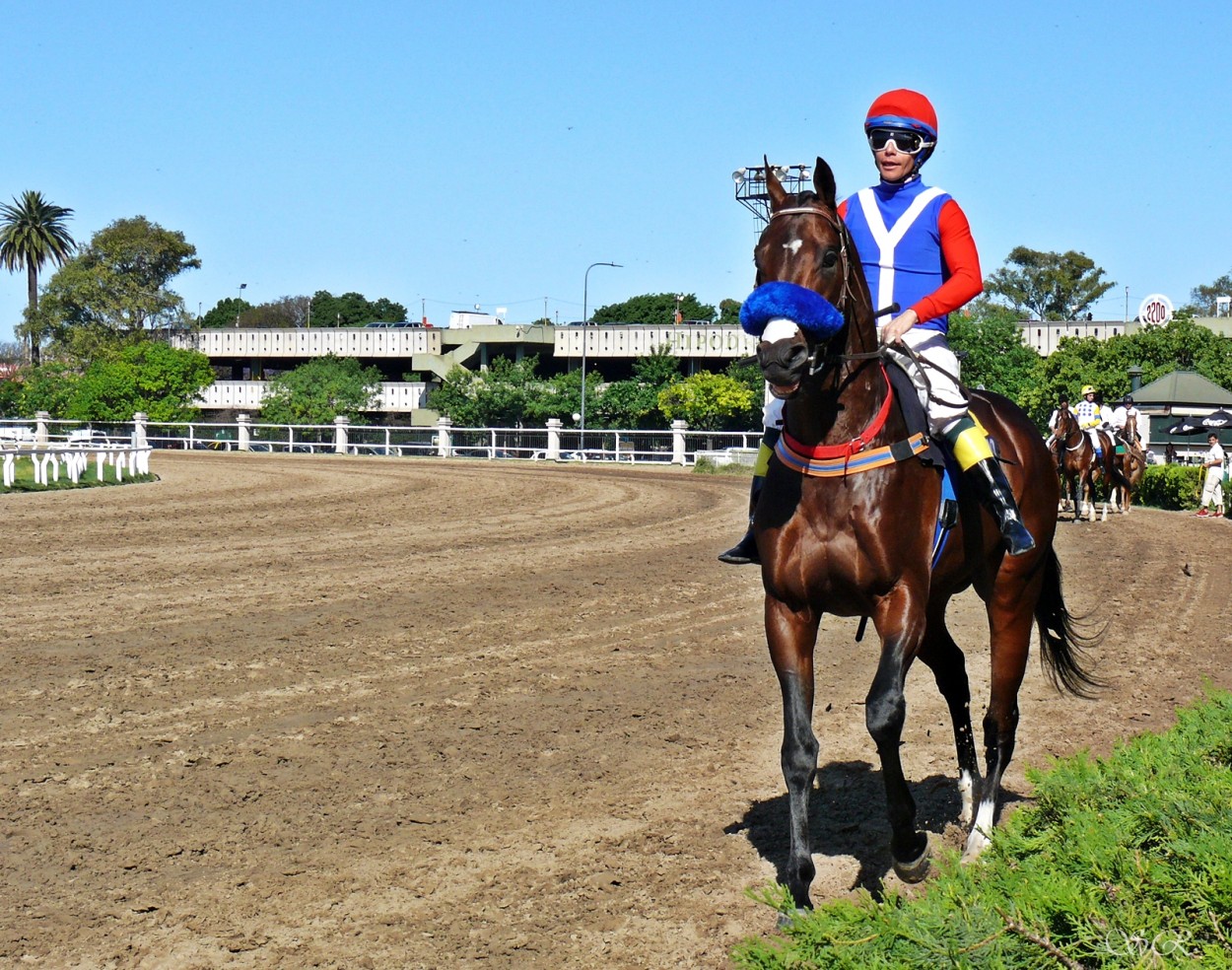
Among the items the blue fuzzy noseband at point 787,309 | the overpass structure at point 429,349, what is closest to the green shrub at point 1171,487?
the blue fuzzy noseband at point 787,309

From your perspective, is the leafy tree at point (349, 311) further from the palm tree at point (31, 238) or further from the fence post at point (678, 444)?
the fence post at point (678, 444)

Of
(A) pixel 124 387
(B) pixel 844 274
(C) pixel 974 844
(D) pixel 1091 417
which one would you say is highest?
(A) pixel 124 387

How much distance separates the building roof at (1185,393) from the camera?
31312 mm

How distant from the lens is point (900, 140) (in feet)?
18.3

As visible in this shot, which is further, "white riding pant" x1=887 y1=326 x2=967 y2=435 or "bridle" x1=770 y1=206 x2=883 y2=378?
"white riding pant" x1=887 y1=326 x2=967 y2=435

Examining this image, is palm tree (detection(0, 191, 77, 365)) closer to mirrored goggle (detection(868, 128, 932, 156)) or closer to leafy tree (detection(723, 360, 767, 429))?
leafy tree (detection(723, 360, 767, 429))

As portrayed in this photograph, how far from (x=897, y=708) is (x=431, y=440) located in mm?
44387

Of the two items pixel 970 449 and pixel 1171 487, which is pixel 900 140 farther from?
pixel 1171 487

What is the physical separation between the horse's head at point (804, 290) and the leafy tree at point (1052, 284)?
88.6m

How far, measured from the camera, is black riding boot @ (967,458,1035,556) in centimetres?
564

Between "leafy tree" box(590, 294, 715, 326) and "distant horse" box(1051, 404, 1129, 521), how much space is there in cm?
8319

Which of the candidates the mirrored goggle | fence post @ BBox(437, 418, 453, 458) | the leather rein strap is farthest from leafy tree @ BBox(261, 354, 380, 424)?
the leather rein strap

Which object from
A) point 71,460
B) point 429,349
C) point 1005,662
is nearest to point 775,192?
point 1005,662

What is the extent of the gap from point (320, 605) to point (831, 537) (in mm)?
7639
